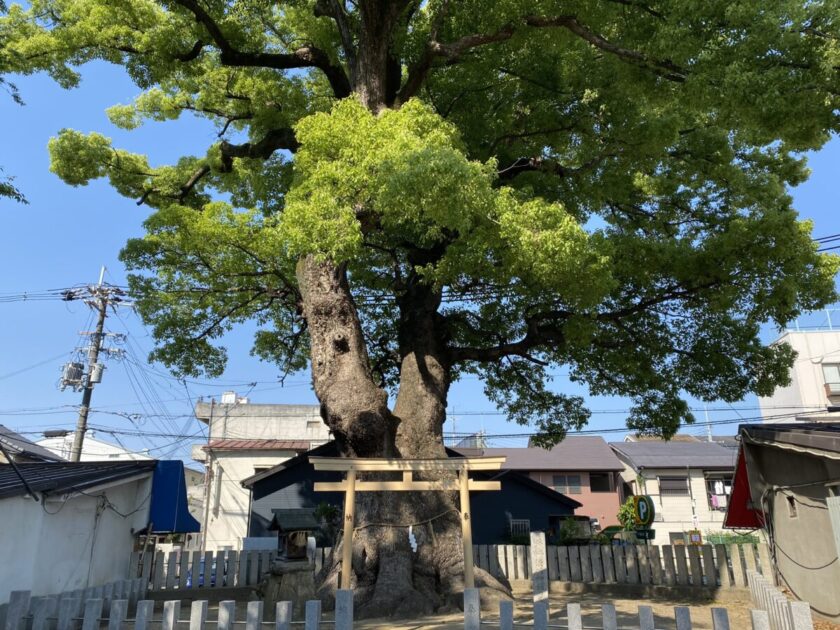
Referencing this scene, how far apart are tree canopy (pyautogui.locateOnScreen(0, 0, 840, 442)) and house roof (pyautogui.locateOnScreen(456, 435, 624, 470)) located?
17703 millimetres

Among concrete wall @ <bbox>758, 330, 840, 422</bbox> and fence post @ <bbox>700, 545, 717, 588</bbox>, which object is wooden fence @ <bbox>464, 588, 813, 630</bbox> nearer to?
fence post @ <bbox>700, 545, 717, 588</bbox>

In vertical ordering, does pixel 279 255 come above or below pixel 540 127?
below

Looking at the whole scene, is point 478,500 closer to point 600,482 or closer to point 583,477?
point 583,477

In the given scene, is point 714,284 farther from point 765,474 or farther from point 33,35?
point 33,35

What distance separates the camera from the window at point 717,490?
29.1m

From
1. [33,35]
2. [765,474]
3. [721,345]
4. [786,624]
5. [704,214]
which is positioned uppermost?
[33,35]

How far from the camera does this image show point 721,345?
12.0 metres

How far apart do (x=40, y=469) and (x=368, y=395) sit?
257 inches

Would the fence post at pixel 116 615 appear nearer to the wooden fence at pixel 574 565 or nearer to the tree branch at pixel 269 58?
the wooden fence at pixel 574 565

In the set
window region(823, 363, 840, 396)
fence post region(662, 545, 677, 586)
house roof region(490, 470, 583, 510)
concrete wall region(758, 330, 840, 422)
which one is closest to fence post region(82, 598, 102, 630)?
fence post region(662, 545, 677, 586)

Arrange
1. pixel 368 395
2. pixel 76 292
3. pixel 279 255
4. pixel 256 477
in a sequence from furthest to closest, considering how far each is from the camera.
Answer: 1. pixel 76 292
2. pixel 256 477
3. pixel 279 255
4. pixel 368 395

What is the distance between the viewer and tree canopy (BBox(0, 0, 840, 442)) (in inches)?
304

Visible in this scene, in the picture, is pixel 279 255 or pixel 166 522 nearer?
pixel 279 255

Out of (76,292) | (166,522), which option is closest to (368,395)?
(166,522)
